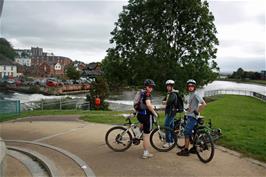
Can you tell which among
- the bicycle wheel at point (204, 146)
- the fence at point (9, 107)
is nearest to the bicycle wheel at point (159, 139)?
the bicycle wheel at point (204, 146)

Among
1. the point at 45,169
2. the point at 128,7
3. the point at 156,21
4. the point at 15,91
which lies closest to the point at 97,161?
the point at 45,169

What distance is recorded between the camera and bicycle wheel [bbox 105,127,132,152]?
27.1ft

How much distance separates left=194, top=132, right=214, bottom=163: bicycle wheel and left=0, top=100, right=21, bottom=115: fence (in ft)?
47.9

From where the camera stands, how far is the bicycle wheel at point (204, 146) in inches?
292

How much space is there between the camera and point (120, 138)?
328 inches

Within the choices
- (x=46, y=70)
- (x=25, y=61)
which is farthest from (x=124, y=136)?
(x=25, y=61)

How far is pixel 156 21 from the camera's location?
2991 cm

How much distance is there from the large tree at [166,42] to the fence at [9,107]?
11.7m

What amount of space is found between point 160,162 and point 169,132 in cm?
108

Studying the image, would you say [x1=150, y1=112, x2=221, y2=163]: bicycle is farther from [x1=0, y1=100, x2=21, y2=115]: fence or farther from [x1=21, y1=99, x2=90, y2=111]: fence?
[x1=21, y1=99, x2=90, y2=111]: fence

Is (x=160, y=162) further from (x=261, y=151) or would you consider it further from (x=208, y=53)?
(x=208, y=53)

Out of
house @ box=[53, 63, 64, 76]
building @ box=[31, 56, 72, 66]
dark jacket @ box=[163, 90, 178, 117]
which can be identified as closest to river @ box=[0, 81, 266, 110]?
dark jacket @ box=[163, 90, 178, 117]

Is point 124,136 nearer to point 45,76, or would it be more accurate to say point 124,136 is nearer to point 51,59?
point 45,76

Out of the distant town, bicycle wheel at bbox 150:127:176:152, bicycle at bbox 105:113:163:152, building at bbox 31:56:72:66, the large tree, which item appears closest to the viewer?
Result: bicycle at bbox 105:113:163:152
